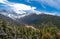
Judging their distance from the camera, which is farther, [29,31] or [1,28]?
[29,31]

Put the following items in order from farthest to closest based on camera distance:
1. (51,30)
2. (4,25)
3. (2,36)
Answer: (51,30)
(4,25)
(2,36)

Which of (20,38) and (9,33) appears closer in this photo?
(9,33)

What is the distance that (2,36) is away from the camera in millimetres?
19719

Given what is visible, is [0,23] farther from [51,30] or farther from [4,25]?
[51,30]

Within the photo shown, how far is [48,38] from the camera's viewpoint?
3106 cm

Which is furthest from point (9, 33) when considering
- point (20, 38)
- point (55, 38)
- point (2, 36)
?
point (55, 38)

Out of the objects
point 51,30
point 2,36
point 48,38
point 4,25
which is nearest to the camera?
point 2,36

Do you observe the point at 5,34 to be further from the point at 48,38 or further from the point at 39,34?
the point at 39,34

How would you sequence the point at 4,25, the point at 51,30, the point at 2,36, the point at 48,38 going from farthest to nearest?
1. the point at 51,30
2. the point at 48,38
3. the point at 4,25
4. the point at 2,36

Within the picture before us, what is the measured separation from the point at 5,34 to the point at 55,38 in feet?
46.0

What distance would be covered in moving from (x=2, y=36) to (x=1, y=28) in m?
0.91

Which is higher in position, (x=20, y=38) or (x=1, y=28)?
(x=1, y=28)

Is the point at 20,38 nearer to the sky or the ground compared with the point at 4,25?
nearer to the ground

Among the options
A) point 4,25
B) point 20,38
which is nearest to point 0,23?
point 4,25
